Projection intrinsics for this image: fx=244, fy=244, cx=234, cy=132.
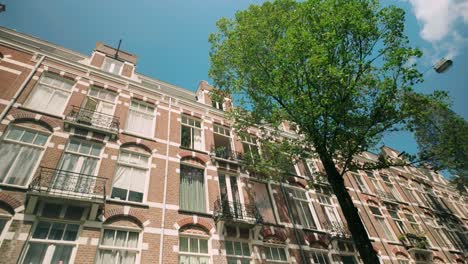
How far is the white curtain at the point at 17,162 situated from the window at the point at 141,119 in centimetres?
474

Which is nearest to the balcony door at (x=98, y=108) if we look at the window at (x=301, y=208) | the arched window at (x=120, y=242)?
the arched window at (x=120, y=242)

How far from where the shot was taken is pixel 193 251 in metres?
11.5

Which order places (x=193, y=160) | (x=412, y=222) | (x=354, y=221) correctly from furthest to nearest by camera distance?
(x=412, y=222) < (x=193, y=160) < (x=354, y=221)

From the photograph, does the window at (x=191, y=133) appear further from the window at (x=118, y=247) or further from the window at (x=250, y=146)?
the window at (x=118, y=247)

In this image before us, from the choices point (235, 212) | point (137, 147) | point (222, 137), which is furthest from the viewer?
point (222, 137)

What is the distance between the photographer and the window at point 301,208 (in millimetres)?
16203

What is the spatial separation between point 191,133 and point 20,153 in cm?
895

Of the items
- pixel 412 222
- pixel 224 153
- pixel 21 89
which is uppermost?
pixel 21 89

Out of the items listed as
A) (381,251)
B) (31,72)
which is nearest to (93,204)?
(31,72)

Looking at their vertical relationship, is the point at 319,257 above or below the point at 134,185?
below

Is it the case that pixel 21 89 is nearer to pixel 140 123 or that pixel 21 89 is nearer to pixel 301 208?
pixel 140 123

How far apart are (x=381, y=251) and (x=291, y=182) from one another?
26.9ft

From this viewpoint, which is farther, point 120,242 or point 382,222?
point 382,222

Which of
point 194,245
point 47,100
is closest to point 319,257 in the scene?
point 194,245
